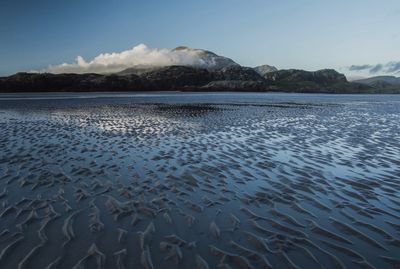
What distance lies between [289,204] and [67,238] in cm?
730

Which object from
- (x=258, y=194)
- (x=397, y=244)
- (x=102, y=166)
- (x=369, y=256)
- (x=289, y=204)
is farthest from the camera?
(x=102, y=166)

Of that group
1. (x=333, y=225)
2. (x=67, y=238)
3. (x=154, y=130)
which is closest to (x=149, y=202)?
(x=67, y=238)

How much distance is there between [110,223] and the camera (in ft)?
30.7

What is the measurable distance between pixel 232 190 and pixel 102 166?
757cm

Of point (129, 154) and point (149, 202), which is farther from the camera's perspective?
point (129, 154)

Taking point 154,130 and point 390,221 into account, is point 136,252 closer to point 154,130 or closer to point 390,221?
point 390,221

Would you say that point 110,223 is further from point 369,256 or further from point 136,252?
point 369,256

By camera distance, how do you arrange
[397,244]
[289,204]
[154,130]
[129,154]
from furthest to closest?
1. [154,130]
2. [129,154]
3. [289,204]
4. [397,244]

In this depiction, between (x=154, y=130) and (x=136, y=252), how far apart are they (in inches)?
902

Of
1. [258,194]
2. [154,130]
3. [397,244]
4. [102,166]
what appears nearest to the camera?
[397,244]

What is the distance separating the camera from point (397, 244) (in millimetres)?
8102

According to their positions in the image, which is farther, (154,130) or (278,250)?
(154,130)

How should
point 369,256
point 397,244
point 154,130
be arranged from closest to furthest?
1. point 369,256
2. point 397,244
3. point 154,130

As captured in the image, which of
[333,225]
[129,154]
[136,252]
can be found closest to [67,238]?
[136,252]
